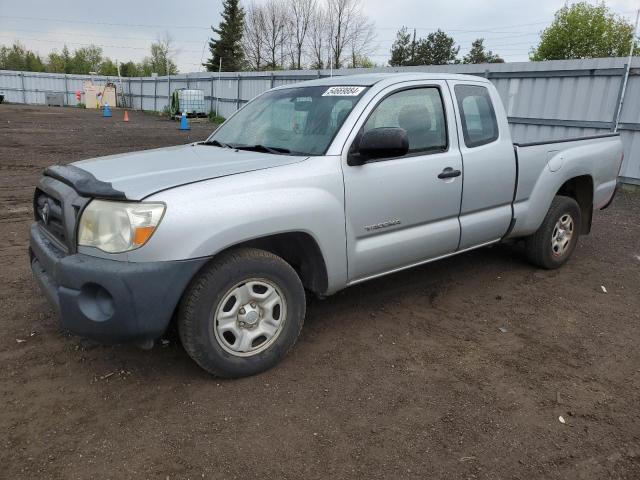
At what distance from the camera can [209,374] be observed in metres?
3.10

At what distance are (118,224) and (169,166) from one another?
26.6 inches

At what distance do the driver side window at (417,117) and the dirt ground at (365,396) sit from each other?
1347 millimetres

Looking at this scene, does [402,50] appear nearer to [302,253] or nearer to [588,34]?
[588,34]

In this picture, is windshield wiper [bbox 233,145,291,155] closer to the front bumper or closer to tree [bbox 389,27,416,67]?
the front bumper

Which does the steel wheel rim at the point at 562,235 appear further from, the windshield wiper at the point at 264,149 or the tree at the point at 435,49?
the tree at the point at 435,49

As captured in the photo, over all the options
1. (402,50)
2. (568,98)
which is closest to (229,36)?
(402,50)

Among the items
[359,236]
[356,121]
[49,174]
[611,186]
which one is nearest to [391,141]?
[356,121]

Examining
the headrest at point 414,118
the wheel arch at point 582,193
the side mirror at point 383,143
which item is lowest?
the wheel arch at point 582,193

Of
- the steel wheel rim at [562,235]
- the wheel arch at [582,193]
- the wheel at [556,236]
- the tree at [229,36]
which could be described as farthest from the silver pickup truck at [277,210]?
the tree at [229,36]

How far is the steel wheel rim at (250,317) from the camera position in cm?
291

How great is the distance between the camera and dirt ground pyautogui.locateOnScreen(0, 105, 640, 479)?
2.42 meters

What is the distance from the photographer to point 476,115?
13.9 feet

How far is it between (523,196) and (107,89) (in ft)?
144

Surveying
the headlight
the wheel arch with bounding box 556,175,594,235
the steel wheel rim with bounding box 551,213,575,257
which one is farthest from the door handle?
the headlight
